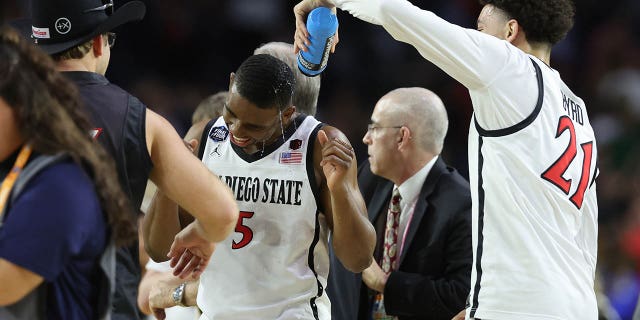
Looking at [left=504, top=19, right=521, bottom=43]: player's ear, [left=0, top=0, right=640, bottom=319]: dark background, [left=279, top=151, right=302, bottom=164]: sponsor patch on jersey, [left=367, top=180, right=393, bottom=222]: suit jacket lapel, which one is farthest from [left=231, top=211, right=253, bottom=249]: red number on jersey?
[left=0, top=0, right=640, bottom=319]: dark background

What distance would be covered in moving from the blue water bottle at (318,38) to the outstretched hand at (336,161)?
0.44m

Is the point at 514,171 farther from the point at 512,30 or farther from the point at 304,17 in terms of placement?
the point at 304,17

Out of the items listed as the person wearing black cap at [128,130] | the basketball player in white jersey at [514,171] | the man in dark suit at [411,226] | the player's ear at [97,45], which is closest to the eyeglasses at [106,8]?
the person wearing black cap at [128,130]

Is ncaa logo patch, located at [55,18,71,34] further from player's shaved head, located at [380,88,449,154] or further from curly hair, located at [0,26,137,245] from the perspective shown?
player's shaved head, located at [380,88,449,154]

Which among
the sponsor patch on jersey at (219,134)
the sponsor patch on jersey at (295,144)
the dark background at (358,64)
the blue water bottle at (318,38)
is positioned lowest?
the dark background at (358,64)

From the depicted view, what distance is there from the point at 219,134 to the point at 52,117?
167 centimetres

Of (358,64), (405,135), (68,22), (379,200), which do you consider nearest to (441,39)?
(68,22)

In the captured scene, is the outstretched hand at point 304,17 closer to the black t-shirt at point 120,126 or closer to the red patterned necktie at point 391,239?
the black t-shirt at point 120,126

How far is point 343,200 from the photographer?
152 inches

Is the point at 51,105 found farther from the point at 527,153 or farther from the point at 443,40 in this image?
the point at 527,153

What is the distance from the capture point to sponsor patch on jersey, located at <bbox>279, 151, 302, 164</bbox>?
13.4 ft

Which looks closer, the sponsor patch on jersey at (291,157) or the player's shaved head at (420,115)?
the sponsor patch on jersey at (291,157)

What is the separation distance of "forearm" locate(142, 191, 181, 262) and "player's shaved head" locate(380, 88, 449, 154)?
166 cm

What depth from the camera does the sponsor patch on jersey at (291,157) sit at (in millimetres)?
4078
